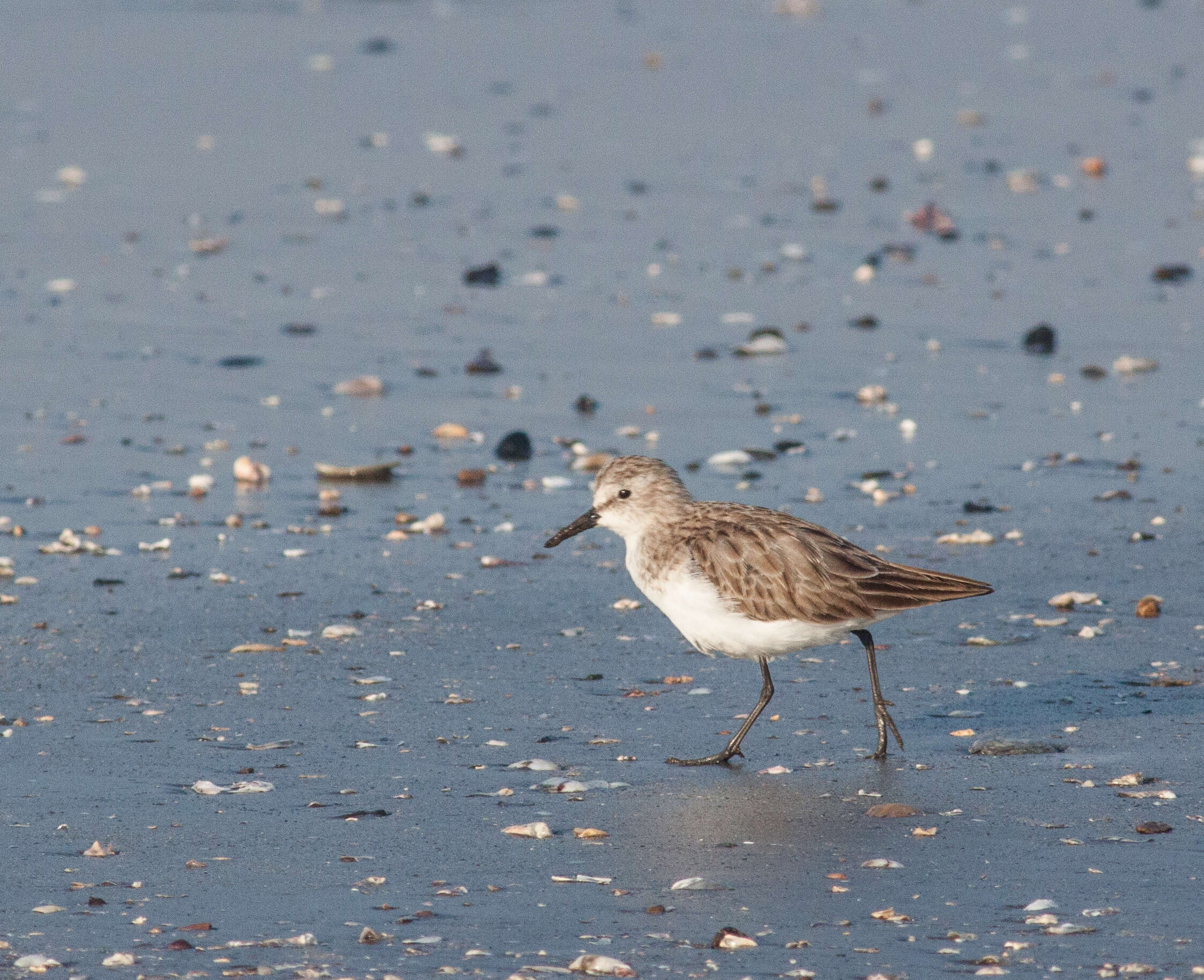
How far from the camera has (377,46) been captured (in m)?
20.8

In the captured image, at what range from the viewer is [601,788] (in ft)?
17.9

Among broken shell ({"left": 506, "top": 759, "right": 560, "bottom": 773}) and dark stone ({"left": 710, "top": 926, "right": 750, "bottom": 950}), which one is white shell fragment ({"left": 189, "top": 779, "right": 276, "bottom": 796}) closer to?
broken shell ({"left": 506, "top": 759, "right": 560, "bottom": 773})

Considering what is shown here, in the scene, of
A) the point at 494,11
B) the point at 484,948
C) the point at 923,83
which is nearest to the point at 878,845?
the point at 484,948

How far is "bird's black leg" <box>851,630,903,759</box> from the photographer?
571 cm

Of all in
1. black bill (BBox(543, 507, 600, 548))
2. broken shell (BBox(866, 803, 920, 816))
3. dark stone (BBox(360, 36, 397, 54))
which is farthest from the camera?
dark stone (BBox(360, 36, 397, 54))

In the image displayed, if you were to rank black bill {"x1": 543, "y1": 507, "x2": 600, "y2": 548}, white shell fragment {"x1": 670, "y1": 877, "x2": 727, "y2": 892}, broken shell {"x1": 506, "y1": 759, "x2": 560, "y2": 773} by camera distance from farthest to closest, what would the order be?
black bill {"x1": 543, "y1": 507, "x2": 600, "y2": 548}
broken shell {"x1": 506, "y1": 759, "x2": 560, "y2": 773}
white shell fragment {"x1": 670, "y1": 877, "x2": 727, "y2": 892}

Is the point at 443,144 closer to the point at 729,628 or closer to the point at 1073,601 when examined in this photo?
the point at 1073,601

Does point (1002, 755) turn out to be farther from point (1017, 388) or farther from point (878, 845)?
point (1017, 388)

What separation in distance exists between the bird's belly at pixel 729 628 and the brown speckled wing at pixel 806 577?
31 mm

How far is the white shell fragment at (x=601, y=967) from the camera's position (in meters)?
4.10

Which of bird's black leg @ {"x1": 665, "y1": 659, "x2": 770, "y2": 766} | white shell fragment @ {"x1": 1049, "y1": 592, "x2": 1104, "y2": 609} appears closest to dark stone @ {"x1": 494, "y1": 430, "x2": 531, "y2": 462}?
white shell fragment @ {"x1": 1049, "y1": 592, "x2": 1104, "y2": 609}

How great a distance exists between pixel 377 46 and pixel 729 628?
16.1m

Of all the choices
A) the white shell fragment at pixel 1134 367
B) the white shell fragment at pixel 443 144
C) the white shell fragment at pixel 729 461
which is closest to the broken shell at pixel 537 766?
the white shell fragment at pixel 729 461

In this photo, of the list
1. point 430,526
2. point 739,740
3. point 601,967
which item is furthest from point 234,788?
point 430,526
